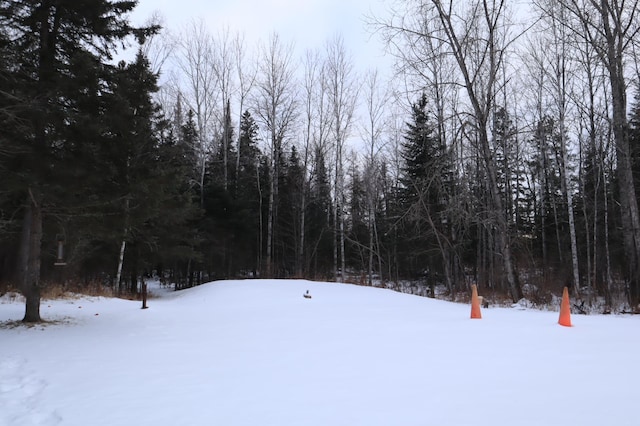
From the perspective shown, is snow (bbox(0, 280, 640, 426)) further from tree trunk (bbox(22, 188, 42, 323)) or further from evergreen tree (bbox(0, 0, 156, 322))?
evergreen tree (bbox(0, 0, 156, 322))

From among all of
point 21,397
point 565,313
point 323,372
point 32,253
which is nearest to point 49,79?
point 32,253

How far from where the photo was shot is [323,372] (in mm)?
4668

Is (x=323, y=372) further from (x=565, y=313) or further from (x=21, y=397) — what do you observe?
(x=565, y=313)

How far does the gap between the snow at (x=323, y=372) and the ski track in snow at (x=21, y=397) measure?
0.05ft

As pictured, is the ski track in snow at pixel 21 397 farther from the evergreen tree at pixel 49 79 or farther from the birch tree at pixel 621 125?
the birch tree at pixel 621 125

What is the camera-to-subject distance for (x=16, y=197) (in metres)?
8.41

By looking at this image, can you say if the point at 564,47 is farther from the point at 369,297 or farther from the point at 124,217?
the point at 124,217

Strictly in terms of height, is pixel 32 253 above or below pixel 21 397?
above

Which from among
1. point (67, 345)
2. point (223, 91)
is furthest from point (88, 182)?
point (223, 91)

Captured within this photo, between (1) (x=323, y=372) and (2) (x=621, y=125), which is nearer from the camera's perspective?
(1) (x=323, y=372)

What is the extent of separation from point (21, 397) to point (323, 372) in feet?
9.73

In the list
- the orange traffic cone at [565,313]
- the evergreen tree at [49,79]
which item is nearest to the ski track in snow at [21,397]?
the evergreen tree at [49,79]

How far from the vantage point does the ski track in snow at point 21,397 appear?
10.8 ft

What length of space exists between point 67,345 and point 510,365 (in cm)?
650
